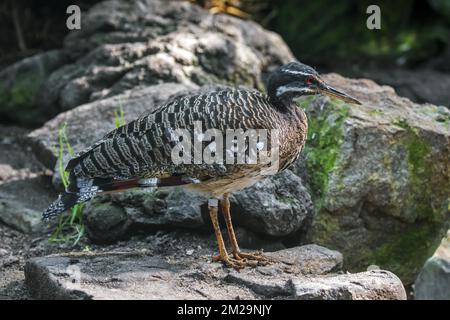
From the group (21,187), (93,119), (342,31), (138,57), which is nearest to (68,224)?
(21,187)

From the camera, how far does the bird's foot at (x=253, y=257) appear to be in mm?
5809

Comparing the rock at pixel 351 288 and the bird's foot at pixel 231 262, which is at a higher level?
the rock at pixel 351 288

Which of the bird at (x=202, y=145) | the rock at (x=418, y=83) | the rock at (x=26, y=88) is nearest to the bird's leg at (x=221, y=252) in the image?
the bird at (x=202, y=145)

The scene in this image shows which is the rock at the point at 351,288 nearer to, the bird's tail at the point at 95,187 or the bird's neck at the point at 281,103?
the bird's tail at the point at 95,187

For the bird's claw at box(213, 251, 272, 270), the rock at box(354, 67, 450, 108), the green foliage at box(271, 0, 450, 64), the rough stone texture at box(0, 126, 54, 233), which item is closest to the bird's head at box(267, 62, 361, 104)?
the bird's claw at box(213, 251, 272, 270)

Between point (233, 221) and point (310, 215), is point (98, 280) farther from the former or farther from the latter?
point (310, 215)

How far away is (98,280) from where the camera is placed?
521cm

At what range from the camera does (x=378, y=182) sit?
6.66 metres

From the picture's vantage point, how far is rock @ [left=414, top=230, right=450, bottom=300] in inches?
196

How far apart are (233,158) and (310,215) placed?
127cm

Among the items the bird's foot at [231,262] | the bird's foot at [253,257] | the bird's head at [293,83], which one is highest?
the bird's head at [293,83]

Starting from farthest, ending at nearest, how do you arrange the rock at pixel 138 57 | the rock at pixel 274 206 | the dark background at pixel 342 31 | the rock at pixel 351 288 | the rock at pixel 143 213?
the dark background at pixel 342 31
the rock at pixel 138 57
the rock at pixel 143 213
the rock at pixel 274 206
the rock at pixel 351 288

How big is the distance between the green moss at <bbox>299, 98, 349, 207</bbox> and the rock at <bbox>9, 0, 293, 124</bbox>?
6.60 feet
